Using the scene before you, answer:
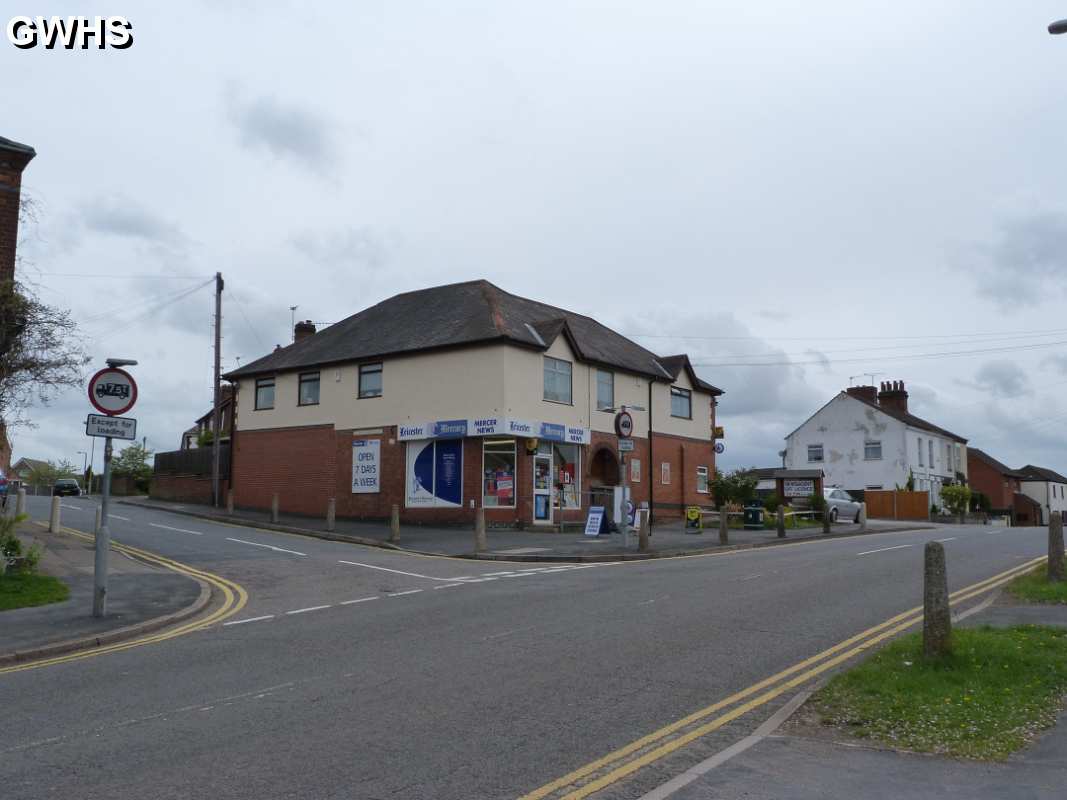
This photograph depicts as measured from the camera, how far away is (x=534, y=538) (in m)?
27.0

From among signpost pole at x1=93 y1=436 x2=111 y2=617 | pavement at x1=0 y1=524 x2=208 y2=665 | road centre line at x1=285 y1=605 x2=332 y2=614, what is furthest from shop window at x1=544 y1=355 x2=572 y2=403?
signpost pole at x1=93 y1=436 x2=111 y2=617

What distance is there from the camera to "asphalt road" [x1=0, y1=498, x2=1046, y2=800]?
596cm

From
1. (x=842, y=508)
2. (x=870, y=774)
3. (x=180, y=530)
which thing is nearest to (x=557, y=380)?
(x=180, y=530)

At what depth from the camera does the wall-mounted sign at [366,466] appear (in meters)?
33.8

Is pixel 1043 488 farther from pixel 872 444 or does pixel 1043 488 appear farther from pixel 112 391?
pixel 112 391

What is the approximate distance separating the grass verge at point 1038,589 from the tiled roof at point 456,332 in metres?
19.0

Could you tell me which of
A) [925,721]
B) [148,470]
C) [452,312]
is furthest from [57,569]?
[148,470]

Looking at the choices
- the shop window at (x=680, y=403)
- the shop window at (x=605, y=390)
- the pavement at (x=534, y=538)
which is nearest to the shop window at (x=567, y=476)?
the pavement at (x=534, y=538)

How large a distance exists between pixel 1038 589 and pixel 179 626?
1178cm

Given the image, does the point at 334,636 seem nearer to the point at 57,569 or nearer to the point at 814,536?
the point at 57,569

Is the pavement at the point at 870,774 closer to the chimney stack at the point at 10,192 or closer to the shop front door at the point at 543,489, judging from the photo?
the chimney stack at the point at 10,192

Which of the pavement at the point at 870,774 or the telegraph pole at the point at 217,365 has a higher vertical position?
the telegraph pole at the point at 217,365

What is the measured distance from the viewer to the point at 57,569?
→ 16812 millimetres

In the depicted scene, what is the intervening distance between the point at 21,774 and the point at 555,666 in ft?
15.4
